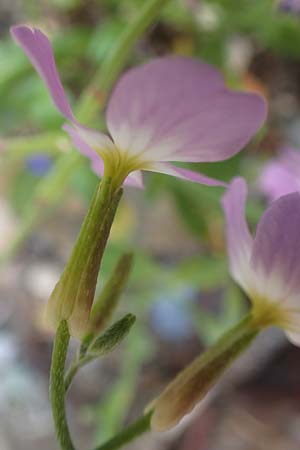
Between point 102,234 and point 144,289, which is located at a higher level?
point 102,234

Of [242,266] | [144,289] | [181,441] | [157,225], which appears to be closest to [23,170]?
[144,289]

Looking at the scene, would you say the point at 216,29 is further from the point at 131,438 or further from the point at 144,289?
the point at 131,438

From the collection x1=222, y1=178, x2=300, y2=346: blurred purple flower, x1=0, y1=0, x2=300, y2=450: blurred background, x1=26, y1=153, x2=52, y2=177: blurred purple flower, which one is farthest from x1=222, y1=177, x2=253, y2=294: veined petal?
x1=26, y1=153, x2=52, y2=177: blurred purple flower

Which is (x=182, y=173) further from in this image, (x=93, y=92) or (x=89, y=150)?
(x=93, y=92)

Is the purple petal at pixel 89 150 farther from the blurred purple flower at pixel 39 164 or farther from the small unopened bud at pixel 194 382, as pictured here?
the blurred purple flower at pixel 39 164

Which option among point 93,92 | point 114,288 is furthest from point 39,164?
point 114,288

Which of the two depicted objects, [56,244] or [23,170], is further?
[56,244]

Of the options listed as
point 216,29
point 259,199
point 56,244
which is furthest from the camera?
point 56,244
